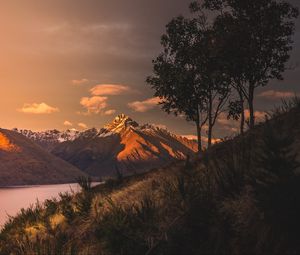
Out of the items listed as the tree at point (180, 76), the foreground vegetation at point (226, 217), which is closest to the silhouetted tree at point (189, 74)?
the tree at point (180, 76)

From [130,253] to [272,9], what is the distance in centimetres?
3388

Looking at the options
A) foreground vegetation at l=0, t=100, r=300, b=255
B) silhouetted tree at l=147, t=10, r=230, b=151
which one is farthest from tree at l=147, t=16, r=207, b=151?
foreground vegetation at l=0, t=100, r=300, b=255

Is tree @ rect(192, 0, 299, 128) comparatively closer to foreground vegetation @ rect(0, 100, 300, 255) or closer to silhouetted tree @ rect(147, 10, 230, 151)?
silhouetted tree @ rect(147, 10, 230, 151)

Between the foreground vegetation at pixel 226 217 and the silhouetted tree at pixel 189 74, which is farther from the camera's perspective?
the silhouetted tree at pixel 189 74

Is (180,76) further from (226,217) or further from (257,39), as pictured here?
(226,217)

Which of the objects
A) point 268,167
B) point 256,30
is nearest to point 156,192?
point 268,167

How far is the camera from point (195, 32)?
4641 centimetres

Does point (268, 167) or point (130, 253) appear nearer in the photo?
point (268, 167)

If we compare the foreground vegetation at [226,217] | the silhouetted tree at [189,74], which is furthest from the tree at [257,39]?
the foreground vegetation at [226,217]

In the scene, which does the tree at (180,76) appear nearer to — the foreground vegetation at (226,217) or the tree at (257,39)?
the tree at (257,39)

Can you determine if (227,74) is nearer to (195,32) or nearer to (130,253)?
(195,32)

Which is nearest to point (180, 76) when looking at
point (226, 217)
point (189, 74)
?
point (189, 74)

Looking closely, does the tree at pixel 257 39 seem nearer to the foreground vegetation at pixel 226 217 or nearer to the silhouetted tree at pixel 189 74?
the silhouetted tree at pixel 189 74

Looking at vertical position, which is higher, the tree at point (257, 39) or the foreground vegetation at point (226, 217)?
the tree at point (257, 39)
